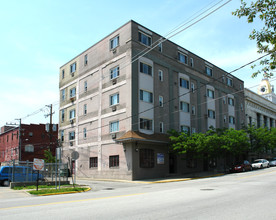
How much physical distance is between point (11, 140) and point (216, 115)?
39066 millimetres

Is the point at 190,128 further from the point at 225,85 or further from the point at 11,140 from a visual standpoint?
the point at 11,140

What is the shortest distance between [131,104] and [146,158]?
5.66 m

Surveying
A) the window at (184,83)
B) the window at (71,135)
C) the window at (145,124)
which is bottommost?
the window at (71,135)

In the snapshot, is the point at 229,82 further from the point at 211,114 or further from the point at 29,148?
the point at 29,148

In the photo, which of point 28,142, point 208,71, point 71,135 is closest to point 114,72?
point 71,135

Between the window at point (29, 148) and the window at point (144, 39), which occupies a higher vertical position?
the window at point (144, 39)

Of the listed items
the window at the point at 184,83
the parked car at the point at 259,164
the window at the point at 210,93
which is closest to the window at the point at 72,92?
the window at the point at 184,83

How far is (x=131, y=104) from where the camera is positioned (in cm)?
2881

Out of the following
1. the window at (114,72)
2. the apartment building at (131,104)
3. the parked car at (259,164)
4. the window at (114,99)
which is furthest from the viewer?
the parked car at (259,164)

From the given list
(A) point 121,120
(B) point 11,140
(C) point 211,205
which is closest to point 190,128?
(A) point 121,120

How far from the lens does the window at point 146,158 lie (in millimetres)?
28794

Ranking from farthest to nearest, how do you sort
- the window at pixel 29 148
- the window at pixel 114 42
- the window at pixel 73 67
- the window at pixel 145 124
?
the window at pixel 29 148 < the window at pixel 73 67 < the window at pixel 114 42 < the window at pixel 145 124

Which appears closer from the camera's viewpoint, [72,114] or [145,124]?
[145,124]

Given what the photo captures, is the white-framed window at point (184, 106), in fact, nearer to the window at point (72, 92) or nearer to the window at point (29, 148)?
the window at point (72, 92)
